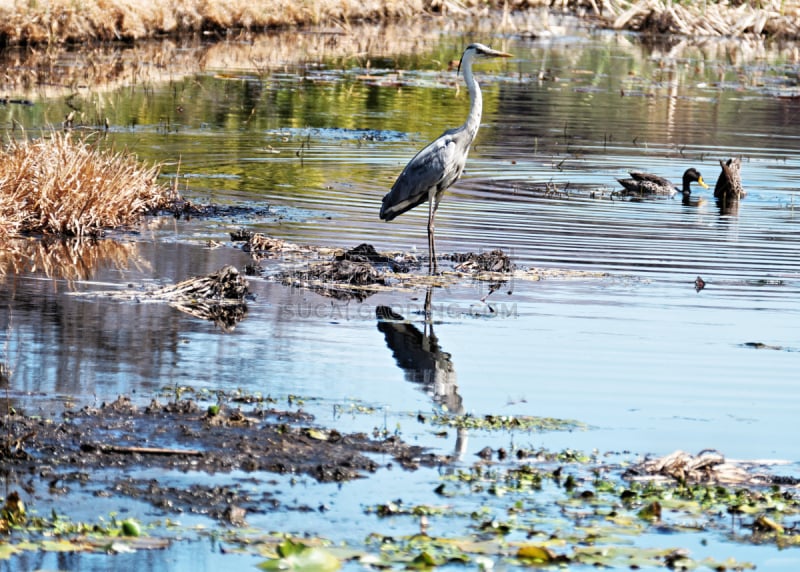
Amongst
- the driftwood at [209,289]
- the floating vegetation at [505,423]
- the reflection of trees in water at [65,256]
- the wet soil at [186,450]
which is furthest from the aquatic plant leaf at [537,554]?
the reflection of trees in water at [65,256]

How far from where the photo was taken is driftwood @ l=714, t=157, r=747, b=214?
21.7 meters

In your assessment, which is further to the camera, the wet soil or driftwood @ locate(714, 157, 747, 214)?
driftwood @ locate(714, 157, 747, 214)

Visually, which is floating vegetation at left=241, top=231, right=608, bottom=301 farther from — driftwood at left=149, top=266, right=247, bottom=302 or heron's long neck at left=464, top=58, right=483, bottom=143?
heron's long neck at left=464, top=58, right=483, bottom=143

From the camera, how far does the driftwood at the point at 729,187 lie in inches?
853

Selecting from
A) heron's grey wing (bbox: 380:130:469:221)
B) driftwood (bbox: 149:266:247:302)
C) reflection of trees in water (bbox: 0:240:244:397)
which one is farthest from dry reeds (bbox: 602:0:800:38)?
driftwood (bbox: 149:266:247:302)

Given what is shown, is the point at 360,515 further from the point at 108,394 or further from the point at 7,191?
the point at 7,191

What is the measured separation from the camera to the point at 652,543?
7223mm

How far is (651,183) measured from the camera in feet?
71.2

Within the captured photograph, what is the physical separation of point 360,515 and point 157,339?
421 centimetres

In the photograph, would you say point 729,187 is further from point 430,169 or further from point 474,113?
point 430,169

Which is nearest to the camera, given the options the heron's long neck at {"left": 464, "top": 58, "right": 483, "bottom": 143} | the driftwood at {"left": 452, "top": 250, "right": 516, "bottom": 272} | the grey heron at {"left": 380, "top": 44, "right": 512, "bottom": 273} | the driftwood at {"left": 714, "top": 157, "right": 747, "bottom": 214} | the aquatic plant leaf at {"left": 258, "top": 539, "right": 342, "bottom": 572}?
the aquatic plant leaf at {"left": 258, "top": 539, "right": 342, "bottom": 572}

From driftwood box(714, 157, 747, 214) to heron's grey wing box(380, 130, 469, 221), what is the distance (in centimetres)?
693

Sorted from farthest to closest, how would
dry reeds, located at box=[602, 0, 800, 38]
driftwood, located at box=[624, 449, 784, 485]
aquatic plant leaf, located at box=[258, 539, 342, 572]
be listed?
dry reeds, located at box=[602, 0, 800, 38] < driftwood, located at box=[624, 449, 784, 485] < aquatic plant leaf, located at box=[258, 539, 342, 572]

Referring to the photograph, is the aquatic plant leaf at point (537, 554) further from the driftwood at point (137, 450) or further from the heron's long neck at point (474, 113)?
the heron's long neck at point (474, 113)
